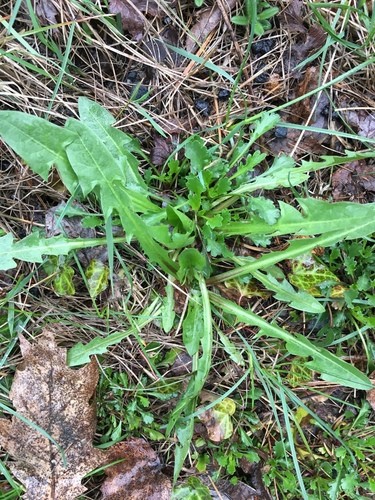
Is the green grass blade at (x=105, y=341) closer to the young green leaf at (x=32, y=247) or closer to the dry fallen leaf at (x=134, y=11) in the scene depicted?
the young green leaf at (x=32, y=247)

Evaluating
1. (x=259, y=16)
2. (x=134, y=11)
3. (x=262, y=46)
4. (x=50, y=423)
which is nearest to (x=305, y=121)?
(x=262, y=46)

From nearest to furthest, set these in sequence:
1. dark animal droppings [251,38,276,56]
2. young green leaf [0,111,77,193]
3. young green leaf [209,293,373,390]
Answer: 1. young green leaf [0,111,77,193]
2. young green leaf [209,293,373,390]
3. dark animal droppings [251,38,276,56]

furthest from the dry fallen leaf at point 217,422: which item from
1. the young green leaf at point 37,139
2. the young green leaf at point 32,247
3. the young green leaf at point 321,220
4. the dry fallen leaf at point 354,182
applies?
the young green leaf at point 37,139

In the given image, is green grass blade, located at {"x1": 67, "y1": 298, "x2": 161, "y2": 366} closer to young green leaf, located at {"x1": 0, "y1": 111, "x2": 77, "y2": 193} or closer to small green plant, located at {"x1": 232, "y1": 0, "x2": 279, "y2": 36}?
young green leaf, located at {"x1": 0, "y1": 111, "x2": 77, "y2": 193}

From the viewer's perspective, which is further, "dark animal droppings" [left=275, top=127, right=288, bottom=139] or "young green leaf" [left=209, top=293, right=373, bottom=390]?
"dark animal droppings" [left=275, top=127, right=288, bottom=139]

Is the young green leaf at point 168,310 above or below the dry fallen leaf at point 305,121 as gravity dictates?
below

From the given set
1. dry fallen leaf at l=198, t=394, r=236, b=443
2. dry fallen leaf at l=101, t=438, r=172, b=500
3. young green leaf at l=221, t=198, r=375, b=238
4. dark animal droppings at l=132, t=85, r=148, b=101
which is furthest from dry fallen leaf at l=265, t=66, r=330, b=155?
dry fallen leaf at l=101, t=438, r=172, b=500
